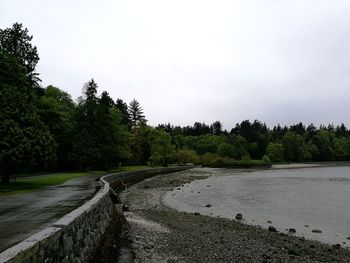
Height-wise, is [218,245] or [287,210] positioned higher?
[218,245]

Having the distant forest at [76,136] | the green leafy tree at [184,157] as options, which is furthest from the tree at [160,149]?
the green leafy tree at [184,157]

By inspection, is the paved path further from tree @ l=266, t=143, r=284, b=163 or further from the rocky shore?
tree @ l=266, t=143, r=284, b=163

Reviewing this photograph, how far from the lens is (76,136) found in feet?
211

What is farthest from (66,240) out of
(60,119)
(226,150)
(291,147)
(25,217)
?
(291,147)

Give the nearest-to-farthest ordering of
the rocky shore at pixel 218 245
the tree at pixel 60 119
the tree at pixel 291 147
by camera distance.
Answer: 1. the rocky shore at pixel 218 245
2. the tree at pixel 60 119
3. the tree at pixel 291 147

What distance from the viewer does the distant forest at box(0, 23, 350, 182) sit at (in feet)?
98.6

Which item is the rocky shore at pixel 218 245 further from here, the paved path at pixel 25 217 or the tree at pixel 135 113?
the tree at pixel 135 113

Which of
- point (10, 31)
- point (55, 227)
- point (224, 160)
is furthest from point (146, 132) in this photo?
point (55, 227)

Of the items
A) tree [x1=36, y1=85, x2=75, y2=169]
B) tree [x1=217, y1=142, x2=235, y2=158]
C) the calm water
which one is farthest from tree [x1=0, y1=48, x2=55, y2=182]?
tree [x1=217, y1=142, x2=235, y2=158]

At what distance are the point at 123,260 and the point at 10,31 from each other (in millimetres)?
34203

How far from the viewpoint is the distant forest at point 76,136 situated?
30062mm

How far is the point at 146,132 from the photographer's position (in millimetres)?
107500

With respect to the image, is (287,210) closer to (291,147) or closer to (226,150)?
(226,150)

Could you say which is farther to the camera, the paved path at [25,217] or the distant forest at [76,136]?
the distant forest at [76,136]
